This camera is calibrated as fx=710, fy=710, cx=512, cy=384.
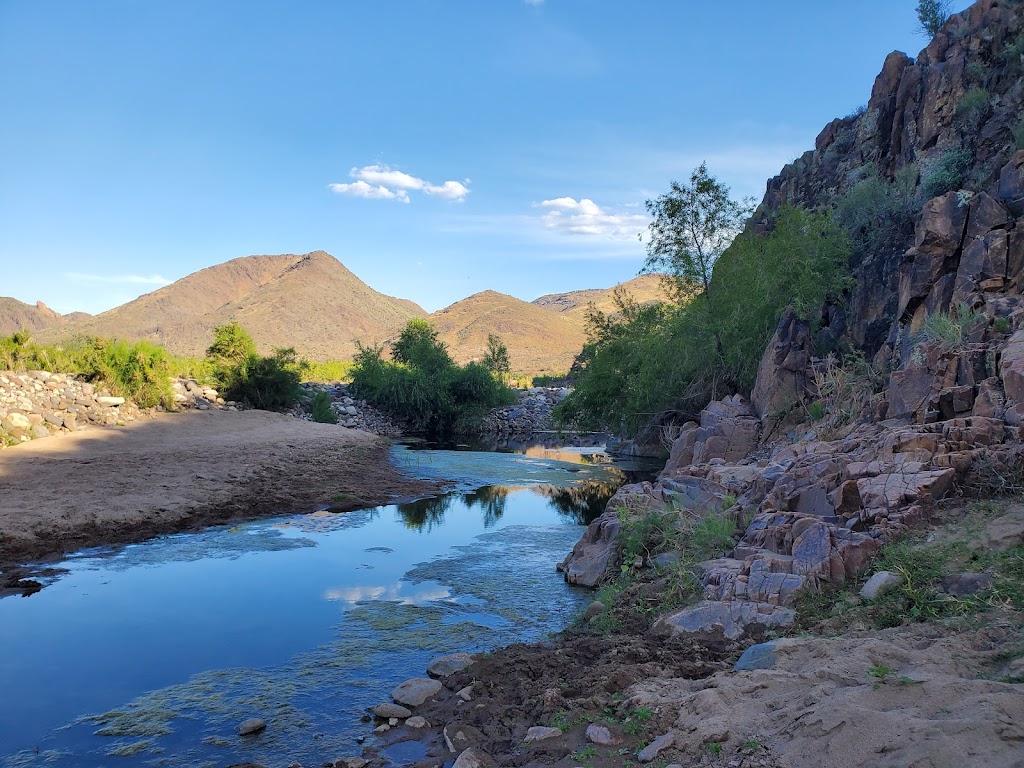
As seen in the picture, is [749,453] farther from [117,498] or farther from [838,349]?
[117,498]

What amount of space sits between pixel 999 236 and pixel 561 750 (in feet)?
35.6

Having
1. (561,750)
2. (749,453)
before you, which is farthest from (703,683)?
(749,453)

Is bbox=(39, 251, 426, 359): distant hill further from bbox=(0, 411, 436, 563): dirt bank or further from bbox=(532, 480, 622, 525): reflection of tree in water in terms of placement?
bbox=(532, 480, 622, 525): reflection of tree in water

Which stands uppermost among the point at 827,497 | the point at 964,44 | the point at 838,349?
the point at 964,44

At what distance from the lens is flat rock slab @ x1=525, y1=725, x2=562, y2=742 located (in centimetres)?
507

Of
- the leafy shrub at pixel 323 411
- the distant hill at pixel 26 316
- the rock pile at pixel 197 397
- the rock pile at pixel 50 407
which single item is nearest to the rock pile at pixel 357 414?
the leafy shrub at pixel 323 411

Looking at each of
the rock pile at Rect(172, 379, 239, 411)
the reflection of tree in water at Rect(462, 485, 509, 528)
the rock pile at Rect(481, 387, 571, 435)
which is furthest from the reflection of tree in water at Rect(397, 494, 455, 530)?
the rock pile at Rect(481, 387, 571, 435)

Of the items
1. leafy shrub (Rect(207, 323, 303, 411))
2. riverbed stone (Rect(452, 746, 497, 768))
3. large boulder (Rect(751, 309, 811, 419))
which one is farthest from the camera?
leafy shrub (Rect(207, 323, 303, 411))

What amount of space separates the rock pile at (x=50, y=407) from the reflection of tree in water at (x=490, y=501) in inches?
444

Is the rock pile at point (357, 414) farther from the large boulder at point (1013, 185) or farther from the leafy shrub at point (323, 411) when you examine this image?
the large boulder at point (1013, 185)

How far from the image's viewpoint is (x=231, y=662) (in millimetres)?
7340

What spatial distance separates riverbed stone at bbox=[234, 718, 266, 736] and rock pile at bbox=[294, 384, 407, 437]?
30.1 metres

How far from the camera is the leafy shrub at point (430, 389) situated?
1575 inches

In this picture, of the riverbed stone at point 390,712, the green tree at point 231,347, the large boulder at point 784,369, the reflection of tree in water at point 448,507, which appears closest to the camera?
the riverbed stone at point 390,712
